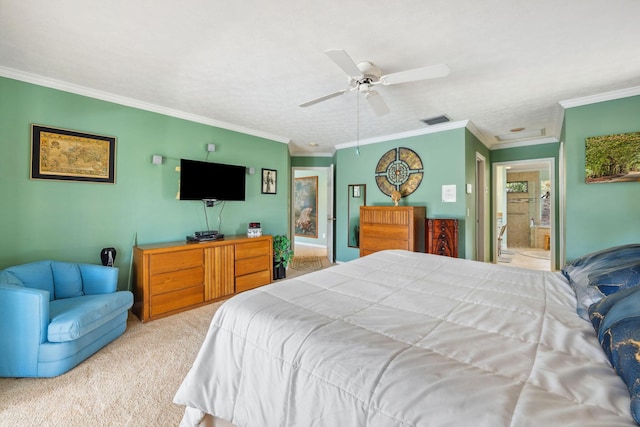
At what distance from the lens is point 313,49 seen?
81.0 inches

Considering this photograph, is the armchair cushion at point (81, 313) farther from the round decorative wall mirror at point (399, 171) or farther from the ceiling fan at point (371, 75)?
the round decorative wall mirror at point (399, 171)

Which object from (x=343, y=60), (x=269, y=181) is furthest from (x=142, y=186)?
(x=343, y=60)

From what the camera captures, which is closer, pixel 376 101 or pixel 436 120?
pixel 376 101

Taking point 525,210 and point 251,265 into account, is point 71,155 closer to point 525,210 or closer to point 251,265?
point 251,265

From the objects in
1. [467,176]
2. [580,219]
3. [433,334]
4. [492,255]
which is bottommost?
[492,255]

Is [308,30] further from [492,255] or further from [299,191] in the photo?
[299,191]

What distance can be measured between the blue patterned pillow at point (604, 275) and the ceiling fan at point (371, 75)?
1.45m

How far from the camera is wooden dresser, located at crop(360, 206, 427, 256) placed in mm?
3938

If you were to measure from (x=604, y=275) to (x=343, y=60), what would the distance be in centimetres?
188

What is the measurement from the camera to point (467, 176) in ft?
13.2

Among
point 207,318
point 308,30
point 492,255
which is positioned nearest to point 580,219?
point 492,255

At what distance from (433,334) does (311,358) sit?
480mm

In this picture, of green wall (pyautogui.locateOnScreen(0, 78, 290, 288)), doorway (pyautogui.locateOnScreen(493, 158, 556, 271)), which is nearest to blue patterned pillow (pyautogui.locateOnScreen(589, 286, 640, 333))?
green wall (pyautogui.locateOnScreen(0, 78, 290, 288))

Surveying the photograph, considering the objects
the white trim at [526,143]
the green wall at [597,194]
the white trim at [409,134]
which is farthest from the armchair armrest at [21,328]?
the white trim at [526,143]
